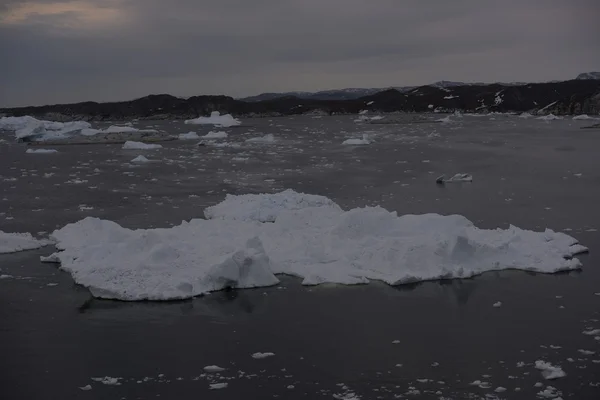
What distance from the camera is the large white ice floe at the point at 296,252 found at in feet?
32.0

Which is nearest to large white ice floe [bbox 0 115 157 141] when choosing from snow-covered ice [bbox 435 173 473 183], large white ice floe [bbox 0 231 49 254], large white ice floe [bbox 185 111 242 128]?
large white ice floe [bbox 185 111 242 128]

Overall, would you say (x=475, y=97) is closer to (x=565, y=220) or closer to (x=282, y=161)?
(x=282, y=161)

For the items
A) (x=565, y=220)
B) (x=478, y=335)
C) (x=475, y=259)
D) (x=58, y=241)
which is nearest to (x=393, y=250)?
(x=475, y=259)

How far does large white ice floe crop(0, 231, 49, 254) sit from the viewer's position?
11.9 meters

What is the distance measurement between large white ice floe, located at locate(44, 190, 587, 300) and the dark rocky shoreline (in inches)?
2873

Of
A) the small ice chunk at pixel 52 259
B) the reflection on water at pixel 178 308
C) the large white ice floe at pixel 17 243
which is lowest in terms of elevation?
the reflection on water at pixel 178 308

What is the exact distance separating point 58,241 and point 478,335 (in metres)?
8.50

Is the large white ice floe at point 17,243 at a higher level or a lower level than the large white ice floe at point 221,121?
lower

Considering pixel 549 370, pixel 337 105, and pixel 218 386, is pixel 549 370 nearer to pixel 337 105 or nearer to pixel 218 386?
pixel 218 386

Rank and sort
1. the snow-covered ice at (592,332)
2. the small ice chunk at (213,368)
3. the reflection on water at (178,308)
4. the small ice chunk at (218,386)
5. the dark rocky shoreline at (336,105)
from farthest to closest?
the dark rocky shoreline at (336,105)
the reflection on water at (178,308)
the snow-covered ice at (592,332)
the small ice chunk at (213,368)
the small ice chunk at (218,386)

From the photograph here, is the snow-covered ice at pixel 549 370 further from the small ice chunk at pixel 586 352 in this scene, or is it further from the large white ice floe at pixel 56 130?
the large white ice floe at pixel 56 130

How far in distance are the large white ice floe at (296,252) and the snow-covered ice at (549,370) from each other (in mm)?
3210

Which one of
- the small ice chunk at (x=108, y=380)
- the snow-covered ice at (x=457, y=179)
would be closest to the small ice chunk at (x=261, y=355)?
the small ice chunk at (x=108, y=380)

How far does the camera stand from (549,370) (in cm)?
660
